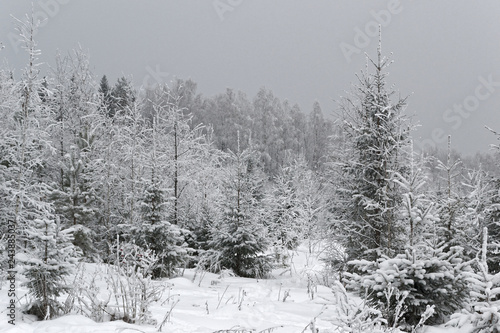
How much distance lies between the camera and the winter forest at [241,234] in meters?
5.13

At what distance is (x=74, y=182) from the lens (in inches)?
581

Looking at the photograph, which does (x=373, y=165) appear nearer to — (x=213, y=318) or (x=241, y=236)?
(x=241, y=236)

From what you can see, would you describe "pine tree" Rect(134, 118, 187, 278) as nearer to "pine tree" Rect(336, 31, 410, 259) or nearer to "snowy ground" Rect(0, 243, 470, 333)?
"snowy ground" Rect(0, 243, 470, 333)

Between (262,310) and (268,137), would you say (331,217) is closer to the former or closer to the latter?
(262,310)

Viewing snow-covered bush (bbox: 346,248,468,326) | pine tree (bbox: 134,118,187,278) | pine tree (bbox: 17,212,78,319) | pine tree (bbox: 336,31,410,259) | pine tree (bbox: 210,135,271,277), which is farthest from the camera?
pine tree (bbox: 210,135,271,277)

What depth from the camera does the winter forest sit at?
5129mm

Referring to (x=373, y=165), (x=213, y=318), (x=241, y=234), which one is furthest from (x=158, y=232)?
(x=213, y=318)

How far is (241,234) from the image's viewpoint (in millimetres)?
13656

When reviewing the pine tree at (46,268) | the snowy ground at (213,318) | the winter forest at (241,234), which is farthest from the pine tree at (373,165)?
the pine tree at (46,268)

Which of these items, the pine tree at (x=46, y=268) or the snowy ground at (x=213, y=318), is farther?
the pine tree at (x=46, y=268)

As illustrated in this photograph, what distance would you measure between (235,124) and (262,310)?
48.8 meters

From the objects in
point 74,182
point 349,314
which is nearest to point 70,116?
point 74,182

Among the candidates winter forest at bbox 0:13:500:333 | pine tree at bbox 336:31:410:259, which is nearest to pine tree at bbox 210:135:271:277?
winter forest at bbox 0:13:500:333

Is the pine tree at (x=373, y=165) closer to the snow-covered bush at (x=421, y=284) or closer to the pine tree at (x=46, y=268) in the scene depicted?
the snow-covered bush at (x=421, y=284)
